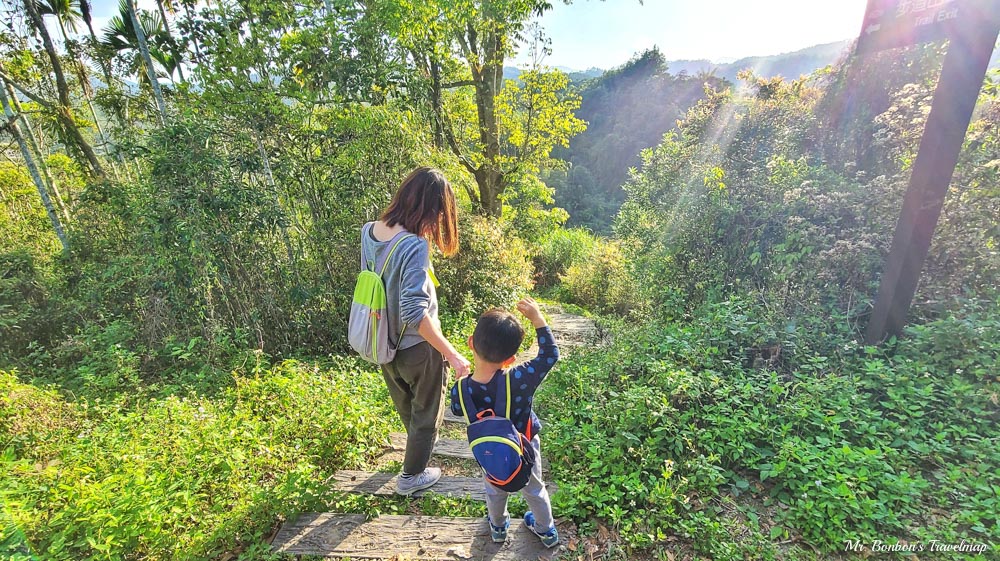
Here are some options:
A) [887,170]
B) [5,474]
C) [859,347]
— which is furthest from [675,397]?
[5,474]

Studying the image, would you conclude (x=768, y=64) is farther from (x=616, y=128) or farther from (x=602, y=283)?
(x=602, y=283)

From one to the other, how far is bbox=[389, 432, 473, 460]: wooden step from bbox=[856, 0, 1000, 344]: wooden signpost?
11.5 feet

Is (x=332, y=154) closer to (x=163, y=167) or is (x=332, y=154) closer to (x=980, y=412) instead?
(x=163, y=167)

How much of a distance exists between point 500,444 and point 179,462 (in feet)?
6.68

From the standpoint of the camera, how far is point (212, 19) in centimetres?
608

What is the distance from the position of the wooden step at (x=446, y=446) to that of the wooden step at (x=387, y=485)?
0.33 metres

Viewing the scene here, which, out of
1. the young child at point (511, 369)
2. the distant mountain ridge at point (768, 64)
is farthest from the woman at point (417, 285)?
the distant mountain ridge at point (768, 64)

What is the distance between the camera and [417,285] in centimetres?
192

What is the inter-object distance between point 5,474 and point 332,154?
3.73 m

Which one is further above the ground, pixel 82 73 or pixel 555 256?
pixel 82 73

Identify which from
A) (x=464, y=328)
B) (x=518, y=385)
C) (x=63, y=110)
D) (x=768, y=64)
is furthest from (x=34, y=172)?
(x=768, y=64)

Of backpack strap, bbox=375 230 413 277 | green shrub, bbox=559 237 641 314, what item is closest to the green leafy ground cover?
backpack strap, bbox=375 230 413 277

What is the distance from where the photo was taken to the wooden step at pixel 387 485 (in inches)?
97.1

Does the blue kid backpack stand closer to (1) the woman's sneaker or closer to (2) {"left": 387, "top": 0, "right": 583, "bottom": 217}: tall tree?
(1) the woman's sneaker
